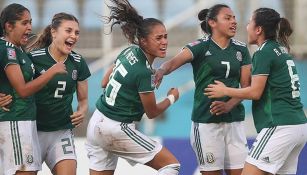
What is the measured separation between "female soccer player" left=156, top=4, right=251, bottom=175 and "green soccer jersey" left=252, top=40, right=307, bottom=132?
21.8 inches

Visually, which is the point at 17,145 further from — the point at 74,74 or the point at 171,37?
the point at 171,37

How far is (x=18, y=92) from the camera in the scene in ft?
22.1

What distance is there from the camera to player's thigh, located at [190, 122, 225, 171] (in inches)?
297

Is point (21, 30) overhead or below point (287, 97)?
overhead

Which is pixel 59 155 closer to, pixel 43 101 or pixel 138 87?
pixel 43 101

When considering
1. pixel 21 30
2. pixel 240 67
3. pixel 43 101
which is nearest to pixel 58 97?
pixel 43 101

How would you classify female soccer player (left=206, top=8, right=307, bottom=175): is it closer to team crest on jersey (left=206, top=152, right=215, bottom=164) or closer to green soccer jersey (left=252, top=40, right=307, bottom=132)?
green soccer jersey (left=252, top=40, right=307, bottom=132)

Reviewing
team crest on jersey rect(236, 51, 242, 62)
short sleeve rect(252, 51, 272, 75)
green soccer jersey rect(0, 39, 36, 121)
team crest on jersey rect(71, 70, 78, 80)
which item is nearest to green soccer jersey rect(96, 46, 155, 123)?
team crest on jersey rect(71, 70, 78, 80)

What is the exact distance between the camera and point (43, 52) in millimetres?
7285

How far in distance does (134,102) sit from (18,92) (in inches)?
37.4

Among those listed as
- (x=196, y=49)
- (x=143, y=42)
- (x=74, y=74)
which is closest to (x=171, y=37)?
(x=196, y=49)

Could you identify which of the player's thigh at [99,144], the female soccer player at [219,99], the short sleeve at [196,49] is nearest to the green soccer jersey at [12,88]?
the player's thigh at [99,144]

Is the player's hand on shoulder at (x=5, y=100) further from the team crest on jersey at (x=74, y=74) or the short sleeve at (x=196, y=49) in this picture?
the short sleeve at (x=196, y=49)

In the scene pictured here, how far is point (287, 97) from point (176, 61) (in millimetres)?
1093
